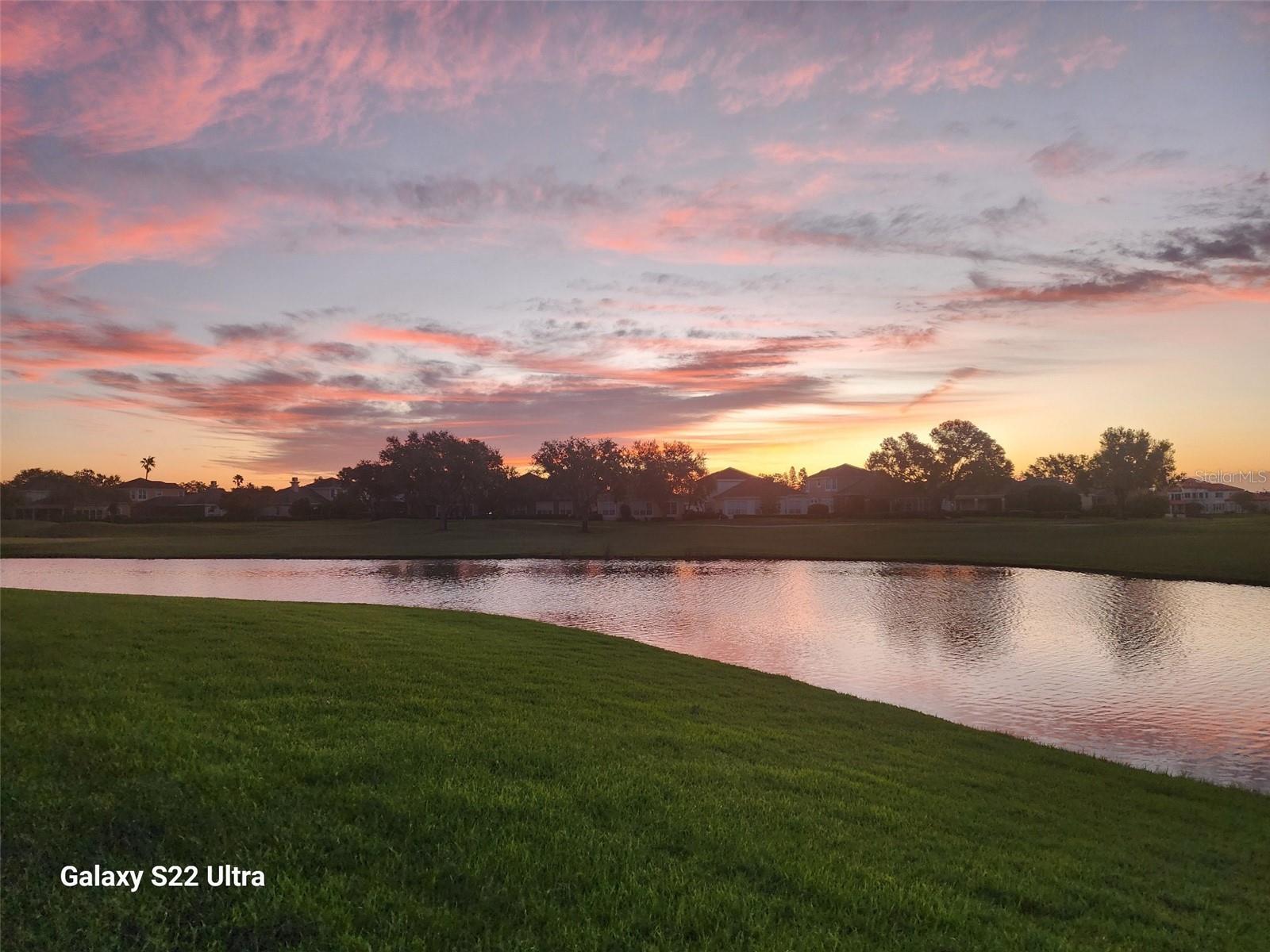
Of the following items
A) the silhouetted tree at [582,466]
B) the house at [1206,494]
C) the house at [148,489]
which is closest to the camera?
the silhouetted tree at [582,466]

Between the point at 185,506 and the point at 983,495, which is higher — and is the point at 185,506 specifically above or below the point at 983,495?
below

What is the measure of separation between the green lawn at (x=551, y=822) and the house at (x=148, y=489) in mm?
175879

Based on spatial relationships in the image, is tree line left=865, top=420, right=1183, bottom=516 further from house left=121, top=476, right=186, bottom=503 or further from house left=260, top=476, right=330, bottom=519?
house left=121, top=476, right=186, bottom=503

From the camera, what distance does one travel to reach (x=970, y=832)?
26.3ft

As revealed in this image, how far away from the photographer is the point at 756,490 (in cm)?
13238

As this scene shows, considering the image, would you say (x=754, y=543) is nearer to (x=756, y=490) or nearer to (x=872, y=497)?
(x=872, y=497)

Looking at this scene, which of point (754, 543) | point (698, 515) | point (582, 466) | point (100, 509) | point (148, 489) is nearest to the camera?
point (754, 543)

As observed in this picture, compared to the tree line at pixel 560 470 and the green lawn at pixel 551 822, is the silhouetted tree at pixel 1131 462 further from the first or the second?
the green lawn at pixel 551 822

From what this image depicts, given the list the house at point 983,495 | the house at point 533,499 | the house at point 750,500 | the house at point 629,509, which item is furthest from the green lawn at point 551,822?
the house at point 983,495

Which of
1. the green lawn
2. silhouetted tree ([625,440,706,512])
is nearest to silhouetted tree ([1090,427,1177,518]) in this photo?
silhouetted tree ([625,440,706,512])

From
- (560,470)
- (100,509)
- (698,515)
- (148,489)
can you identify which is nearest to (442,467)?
(560,470)

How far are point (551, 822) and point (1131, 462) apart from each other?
498 feet

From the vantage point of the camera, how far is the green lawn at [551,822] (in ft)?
17.3

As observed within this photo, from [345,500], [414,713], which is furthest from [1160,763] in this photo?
[345,500]
